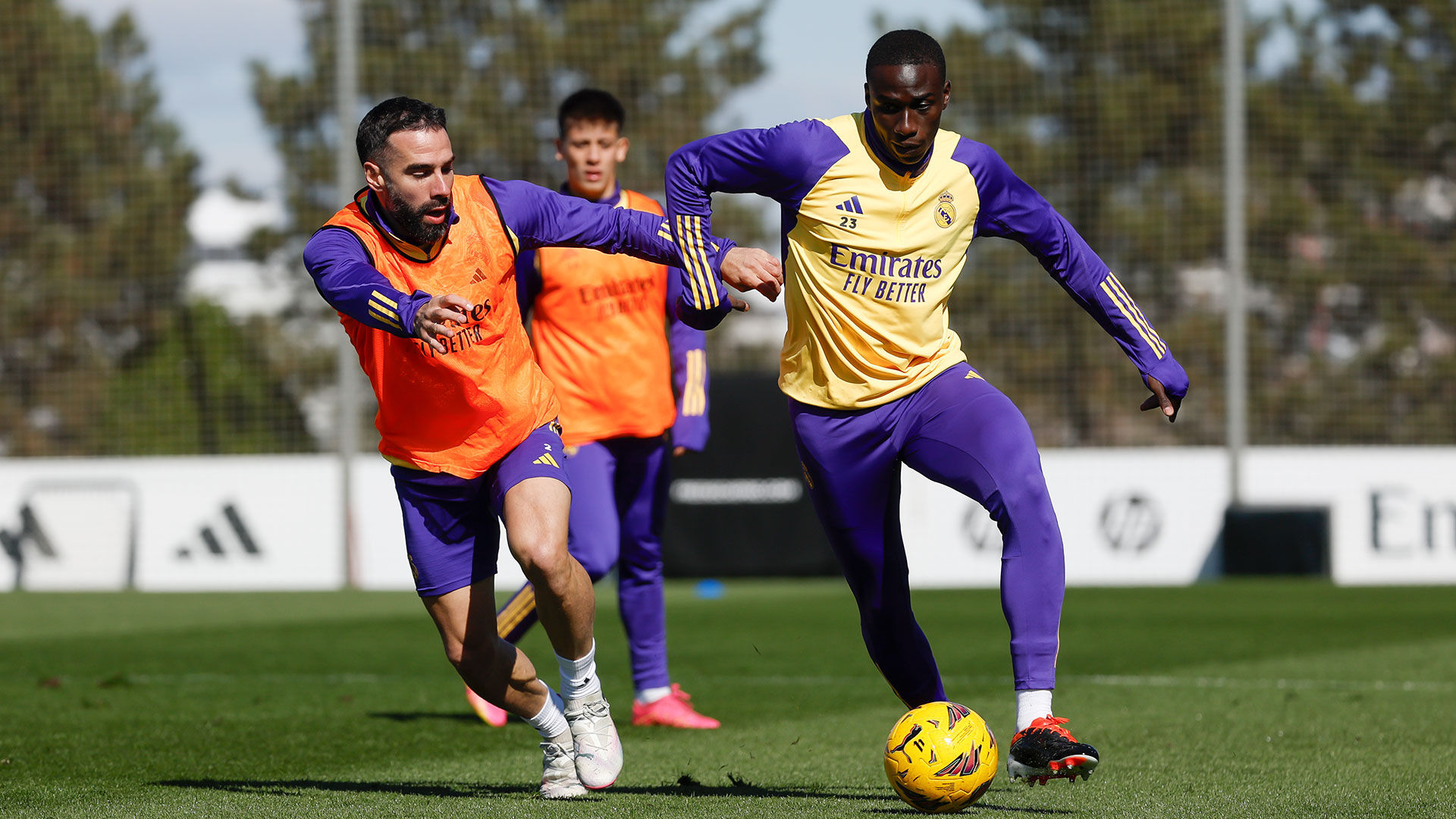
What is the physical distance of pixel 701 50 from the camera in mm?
20094

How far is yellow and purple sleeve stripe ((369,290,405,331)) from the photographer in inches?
175

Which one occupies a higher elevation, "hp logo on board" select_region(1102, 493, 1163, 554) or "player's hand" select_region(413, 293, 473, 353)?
"player's hand" select_region(413, 293, 473, 353)

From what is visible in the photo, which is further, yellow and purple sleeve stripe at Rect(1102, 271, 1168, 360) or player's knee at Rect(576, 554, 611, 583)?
player's knee at Rect(576, 554, 611, 583)

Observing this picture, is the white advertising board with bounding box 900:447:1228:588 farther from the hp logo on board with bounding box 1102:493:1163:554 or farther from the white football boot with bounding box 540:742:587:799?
the white football boot with bounding box 540:742:587:799

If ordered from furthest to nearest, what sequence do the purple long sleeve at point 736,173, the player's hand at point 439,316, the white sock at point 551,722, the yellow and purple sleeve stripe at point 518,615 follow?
the yellow and purple sleeve stripe at point 518,615 < the white sock at point 551,722 < the purple long sleeve at point 736,173 < the player's hand at point 439,316

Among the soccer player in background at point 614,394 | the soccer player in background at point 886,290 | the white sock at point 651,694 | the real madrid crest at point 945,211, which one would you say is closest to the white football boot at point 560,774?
the soccer player in background at point 886,290

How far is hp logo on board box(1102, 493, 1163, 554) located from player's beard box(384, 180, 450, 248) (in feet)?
38.2

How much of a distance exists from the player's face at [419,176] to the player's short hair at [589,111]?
2081mm

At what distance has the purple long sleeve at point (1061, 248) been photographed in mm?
5086

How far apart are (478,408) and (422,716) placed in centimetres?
254

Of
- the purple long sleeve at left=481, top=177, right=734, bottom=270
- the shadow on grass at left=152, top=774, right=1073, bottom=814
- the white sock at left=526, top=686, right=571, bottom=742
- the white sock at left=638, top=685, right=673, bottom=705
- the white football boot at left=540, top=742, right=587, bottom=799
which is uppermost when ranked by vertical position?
the purple long sleeve at left=481, top=177, right=734, bottom=270

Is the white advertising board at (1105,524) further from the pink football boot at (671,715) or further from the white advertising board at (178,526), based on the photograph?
the pink football boot at (671,715)

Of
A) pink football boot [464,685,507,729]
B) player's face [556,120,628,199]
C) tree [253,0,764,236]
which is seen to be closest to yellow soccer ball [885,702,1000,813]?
pink football boot [464,685,507,729]

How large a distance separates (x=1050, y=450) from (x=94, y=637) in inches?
364
